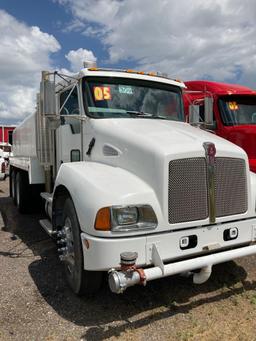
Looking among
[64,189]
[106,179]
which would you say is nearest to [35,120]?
[64,189]

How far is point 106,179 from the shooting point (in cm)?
387

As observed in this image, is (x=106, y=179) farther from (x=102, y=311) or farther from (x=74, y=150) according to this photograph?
(x=74, y=150)

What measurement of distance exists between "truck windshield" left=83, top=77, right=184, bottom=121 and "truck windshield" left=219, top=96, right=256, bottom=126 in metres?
3.20

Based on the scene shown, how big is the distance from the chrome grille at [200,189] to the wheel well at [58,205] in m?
1.48

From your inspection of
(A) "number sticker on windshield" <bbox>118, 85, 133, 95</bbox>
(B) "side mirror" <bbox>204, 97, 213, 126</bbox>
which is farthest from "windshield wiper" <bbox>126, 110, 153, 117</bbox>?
(B) "side mirror" <bbox>204, 97, 213, 126</bbox>

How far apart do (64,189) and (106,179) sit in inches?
33.9

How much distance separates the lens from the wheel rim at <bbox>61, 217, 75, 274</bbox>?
4176mm

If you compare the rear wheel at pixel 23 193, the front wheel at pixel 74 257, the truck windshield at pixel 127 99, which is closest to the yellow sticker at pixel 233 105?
the truck windshield at pixel 127 99

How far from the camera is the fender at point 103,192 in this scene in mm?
3541

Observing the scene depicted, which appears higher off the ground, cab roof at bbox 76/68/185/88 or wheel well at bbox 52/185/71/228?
cab roof at bbox 76/68/185/88

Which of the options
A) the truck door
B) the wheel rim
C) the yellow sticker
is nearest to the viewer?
the wheel rim

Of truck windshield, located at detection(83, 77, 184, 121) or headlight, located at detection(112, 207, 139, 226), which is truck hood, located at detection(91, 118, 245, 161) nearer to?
truck windshield, located at detection(83, 77, 184, 121)

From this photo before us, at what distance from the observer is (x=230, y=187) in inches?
159

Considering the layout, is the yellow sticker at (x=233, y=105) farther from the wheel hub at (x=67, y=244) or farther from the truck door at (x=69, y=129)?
the wheel hub at (x=67, y=244)
